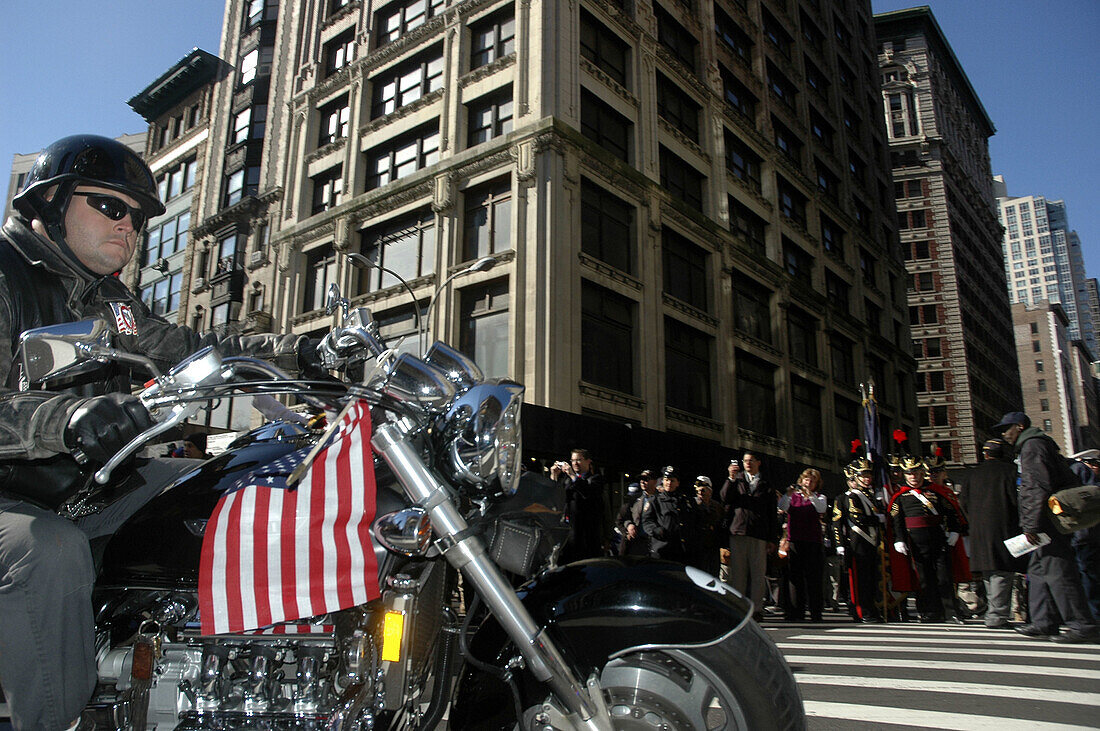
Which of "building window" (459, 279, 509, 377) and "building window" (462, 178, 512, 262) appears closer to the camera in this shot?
"building window" (459, 279, 509, 377)

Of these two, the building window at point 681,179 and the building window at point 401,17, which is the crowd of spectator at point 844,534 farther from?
the building window at point 401,17

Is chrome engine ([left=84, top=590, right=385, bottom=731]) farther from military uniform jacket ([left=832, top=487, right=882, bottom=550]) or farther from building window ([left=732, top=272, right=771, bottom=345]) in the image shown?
building window ([left=732, top=272, right=771, bottom=345])

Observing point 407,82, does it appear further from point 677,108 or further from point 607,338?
point 607,338

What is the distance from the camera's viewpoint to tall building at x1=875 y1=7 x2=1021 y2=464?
58.4 meters

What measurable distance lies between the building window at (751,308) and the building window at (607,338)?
6.27 m

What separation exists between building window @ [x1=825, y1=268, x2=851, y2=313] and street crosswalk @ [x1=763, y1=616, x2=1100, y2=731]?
28.3 metres

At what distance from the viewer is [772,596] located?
1270cm

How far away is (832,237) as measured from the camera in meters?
35.8

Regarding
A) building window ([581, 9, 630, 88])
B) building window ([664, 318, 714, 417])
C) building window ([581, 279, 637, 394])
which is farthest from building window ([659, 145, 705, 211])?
building window ([581, 279, 637, 394])

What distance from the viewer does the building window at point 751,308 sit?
26.5m

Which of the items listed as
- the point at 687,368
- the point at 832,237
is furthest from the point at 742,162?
the point at 687,368

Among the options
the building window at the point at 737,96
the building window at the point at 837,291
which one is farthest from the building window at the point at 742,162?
the building window at the point at 837,291

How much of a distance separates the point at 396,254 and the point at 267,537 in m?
22.0

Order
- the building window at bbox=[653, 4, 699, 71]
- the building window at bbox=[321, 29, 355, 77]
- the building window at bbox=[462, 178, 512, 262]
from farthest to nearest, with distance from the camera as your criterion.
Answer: the building window at bbox=[321, 29, 355, 77], the building window at bbox=[653, 4, 699, 71], the building window at bbox=[462, 178, 512, 262]
